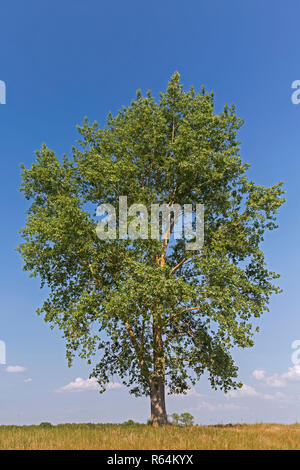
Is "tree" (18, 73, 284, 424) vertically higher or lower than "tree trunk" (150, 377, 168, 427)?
higher

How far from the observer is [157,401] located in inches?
967

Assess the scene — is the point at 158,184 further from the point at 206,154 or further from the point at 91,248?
the point at 91,248

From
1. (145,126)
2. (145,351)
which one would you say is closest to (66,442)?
(145,351)

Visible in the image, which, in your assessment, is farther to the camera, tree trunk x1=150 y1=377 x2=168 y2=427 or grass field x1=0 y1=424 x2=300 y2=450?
tree trunk x1=150 y1=377 x2=168 y2=427

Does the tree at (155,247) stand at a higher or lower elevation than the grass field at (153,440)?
higher

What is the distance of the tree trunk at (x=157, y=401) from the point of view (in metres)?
24.2

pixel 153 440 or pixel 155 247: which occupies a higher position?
pixel 155 247

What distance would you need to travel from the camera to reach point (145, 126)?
27.1 m

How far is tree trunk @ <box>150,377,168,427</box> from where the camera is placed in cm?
2423

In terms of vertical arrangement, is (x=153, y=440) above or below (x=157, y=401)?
below

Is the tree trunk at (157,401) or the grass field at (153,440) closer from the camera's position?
the grass field at (153,440)

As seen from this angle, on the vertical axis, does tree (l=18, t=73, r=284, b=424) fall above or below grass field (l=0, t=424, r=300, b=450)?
above

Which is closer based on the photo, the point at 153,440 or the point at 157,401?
the point at 153,440

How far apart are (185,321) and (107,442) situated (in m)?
10.9
